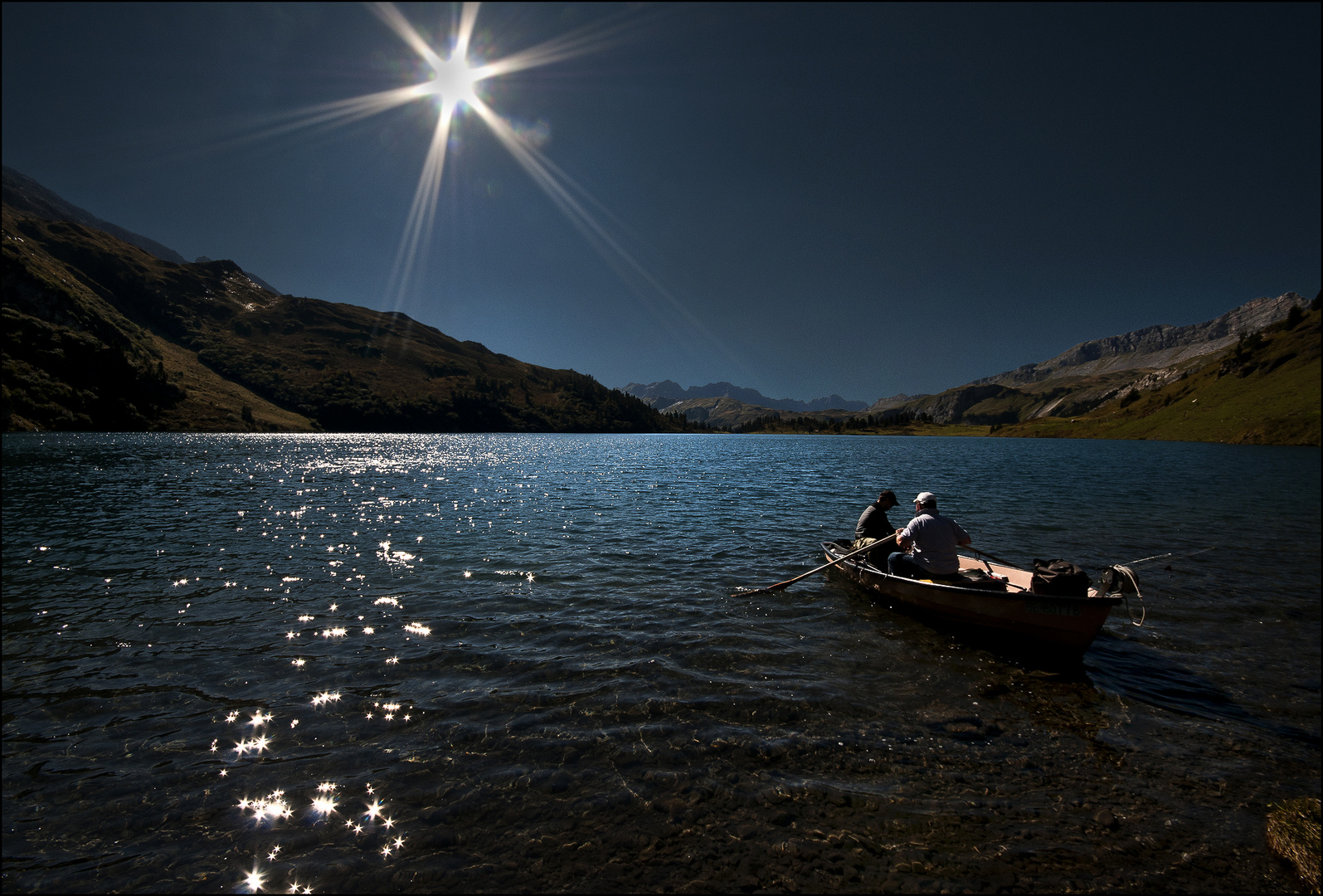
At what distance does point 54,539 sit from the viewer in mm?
24438

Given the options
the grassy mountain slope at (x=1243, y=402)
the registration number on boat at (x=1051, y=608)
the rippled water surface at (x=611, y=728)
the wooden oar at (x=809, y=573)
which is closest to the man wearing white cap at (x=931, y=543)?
the wooden oar at (x=809, y=573)

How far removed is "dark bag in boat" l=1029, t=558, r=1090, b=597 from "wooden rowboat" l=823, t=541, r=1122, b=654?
0.71 ft

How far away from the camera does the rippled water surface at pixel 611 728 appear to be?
683 centimetres

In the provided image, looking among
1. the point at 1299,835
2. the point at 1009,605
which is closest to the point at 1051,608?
the point at 1009,605

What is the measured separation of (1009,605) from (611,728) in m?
11.2

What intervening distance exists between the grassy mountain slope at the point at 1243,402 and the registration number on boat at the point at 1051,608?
4738 inches

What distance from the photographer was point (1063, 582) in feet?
42.5

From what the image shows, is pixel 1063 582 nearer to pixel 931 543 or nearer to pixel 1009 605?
pixel 1009 605

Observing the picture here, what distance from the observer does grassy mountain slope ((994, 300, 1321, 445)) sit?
356ft

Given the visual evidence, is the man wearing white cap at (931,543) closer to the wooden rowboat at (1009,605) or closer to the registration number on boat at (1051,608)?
the wooden rowboat at (1009,605)

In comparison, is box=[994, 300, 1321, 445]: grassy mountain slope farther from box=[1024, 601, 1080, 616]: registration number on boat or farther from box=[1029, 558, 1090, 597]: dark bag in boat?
box=[1024, 601, 1080, 616]: registration number on boat

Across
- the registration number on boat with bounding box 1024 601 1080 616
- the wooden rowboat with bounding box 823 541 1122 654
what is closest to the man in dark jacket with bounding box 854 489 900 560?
the wooden rowboat with bounding box 823 541 1122 654

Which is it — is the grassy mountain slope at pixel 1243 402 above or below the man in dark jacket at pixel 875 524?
above

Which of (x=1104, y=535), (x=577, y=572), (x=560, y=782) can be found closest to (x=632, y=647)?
(x=560, y=782)
